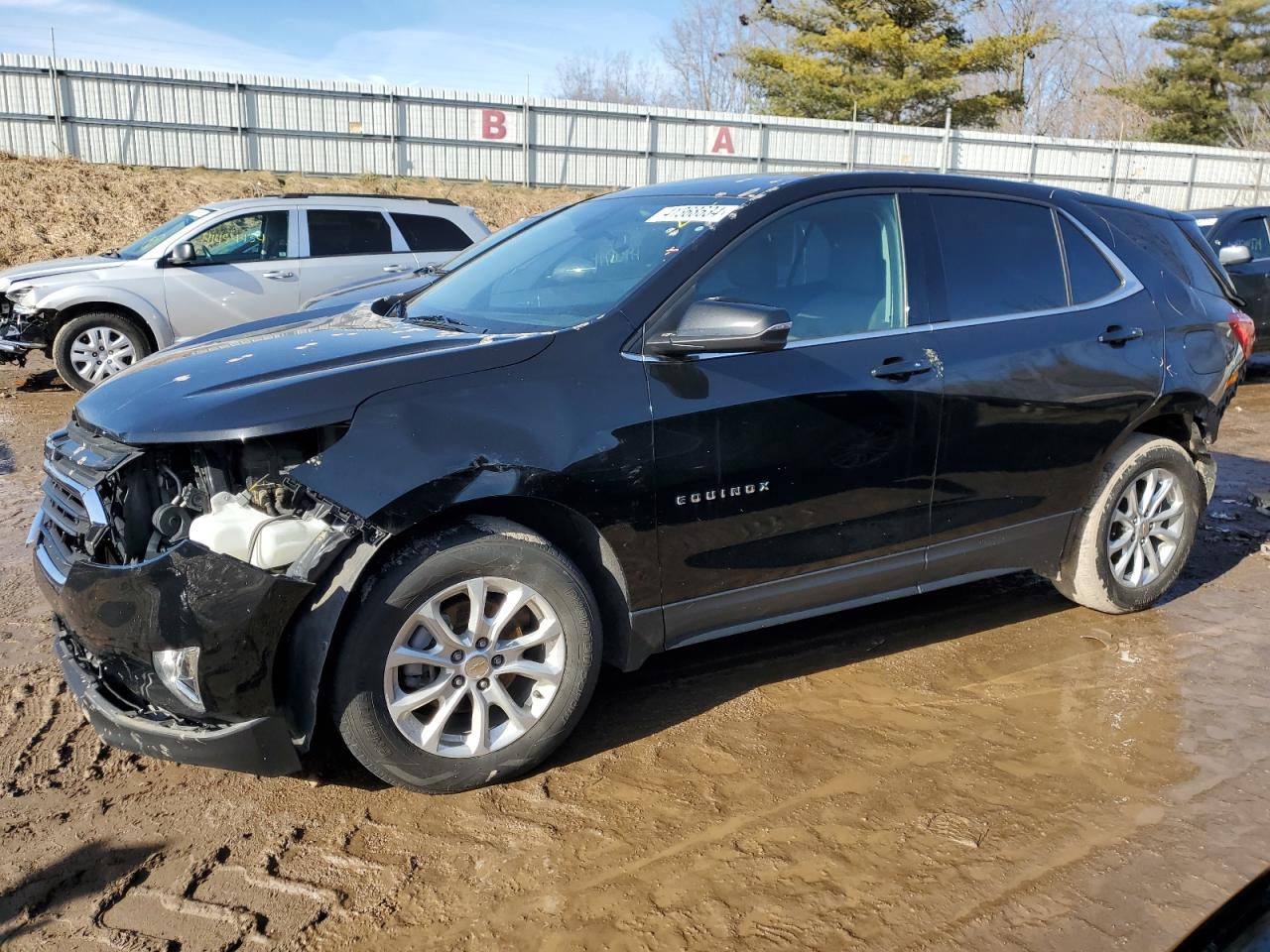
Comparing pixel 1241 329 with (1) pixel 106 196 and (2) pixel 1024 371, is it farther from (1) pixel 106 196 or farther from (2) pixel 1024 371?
(1) pixel 106 196

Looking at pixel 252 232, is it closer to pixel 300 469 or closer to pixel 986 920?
pixel 300 469

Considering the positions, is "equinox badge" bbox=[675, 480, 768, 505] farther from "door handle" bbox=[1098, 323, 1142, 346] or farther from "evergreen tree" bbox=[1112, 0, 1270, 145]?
"evergreen tree" bbox=[1112, 0, 1270, 145]

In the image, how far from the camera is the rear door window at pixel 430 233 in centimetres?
1035

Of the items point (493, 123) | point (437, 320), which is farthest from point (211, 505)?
point (493, 123)

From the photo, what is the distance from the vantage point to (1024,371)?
4.07 metres

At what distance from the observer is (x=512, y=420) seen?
10.1 ft

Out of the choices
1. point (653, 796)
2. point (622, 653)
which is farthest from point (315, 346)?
point (653, 796)

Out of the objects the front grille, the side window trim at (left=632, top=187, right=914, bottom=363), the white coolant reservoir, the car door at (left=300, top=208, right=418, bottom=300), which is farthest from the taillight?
the car door at (left=300, top=208, right=418, bottom=300)

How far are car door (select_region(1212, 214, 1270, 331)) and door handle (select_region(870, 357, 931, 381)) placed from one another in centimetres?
875

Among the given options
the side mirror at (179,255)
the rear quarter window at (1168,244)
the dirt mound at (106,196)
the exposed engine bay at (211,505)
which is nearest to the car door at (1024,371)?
the rear quarter window at (1168,244)

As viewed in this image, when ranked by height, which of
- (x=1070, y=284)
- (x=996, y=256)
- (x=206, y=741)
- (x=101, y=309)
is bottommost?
(x=206, y=741)

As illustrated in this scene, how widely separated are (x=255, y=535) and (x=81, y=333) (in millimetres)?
7996

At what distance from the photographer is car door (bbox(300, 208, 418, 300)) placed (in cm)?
994

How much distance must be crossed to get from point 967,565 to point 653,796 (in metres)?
1.73
